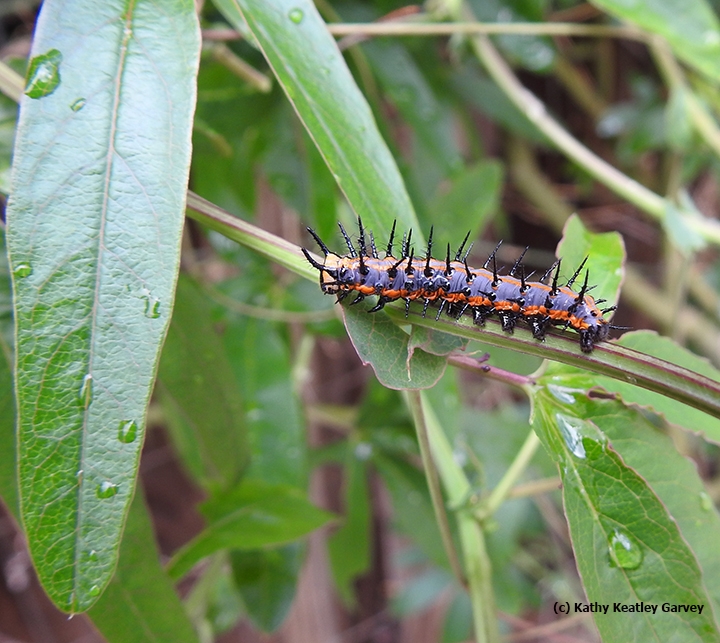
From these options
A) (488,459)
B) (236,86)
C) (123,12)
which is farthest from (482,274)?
(488,459)

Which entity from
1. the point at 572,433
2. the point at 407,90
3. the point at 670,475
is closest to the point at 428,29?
the point at 407,90

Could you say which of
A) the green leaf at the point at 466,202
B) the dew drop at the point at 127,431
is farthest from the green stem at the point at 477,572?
the green leaf at the point at 466,202

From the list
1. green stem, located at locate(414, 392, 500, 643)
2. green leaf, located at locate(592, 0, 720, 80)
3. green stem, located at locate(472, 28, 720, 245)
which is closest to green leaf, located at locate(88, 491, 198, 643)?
green stem, located at locate(414, 392, 500, 643)

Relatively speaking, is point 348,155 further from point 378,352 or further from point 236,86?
point 236,86

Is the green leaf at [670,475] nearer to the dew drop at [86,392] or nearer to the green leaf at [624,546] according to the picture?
the green leaf at [624,546]

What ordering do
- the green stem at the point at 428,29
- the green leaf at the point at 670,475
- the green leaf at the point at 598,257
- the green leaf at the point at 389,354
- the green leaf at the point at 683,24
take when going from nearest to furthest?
the green leaf at the point at 389,354 → the green leaf at the point at 670,475 → the green leaf at the point at 598,257 → the green stem at the point at 428,29 → the green leaf at the point at 683,24
